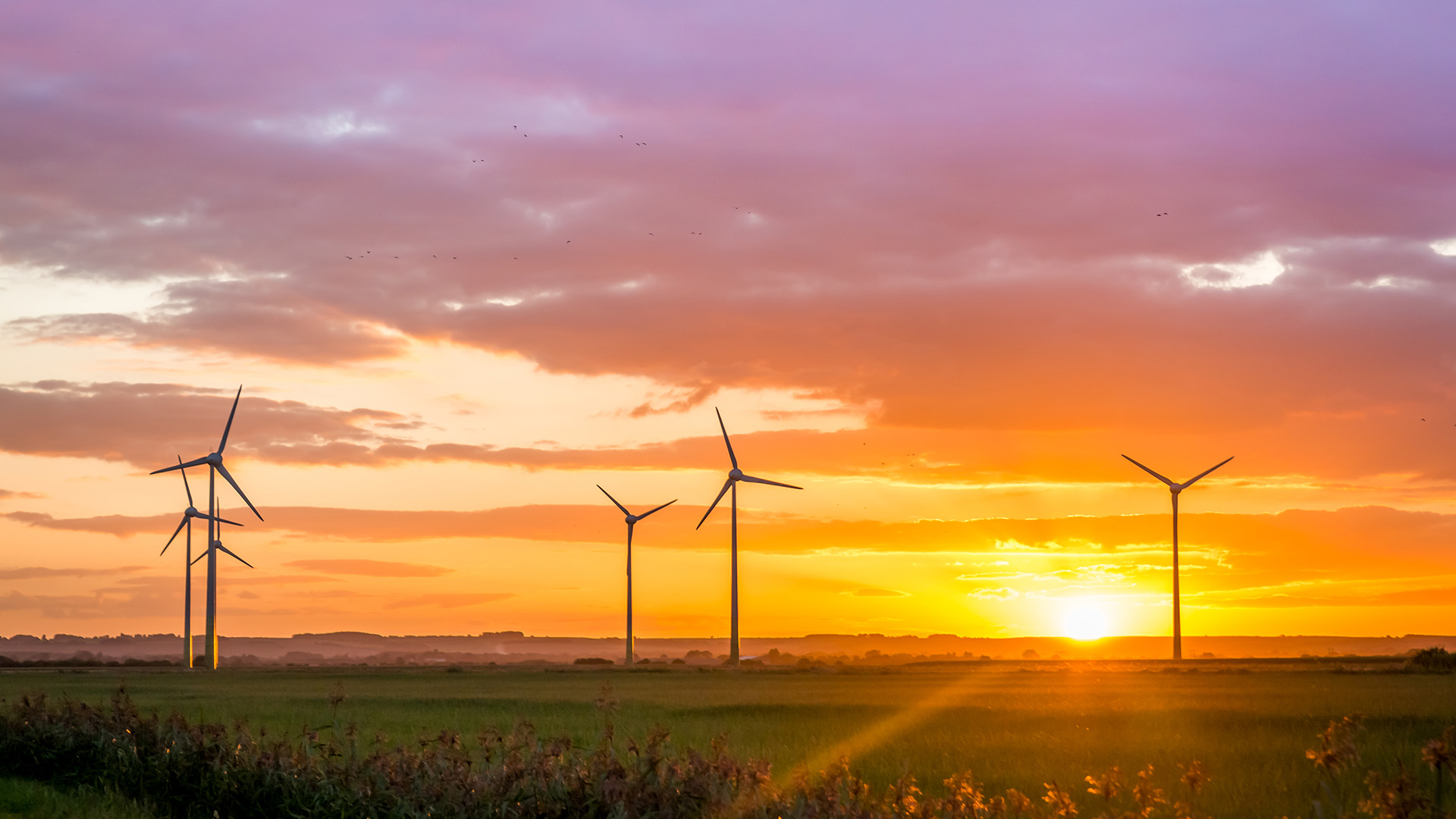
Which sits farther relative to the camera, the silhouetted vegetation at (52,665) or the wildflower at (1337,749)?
the silhouetted vegetation at (52,665)

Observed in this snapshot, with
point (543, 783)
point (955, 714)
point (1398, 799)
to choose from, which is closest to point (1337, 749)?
point (1398, 799)

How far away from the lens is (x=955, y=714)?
158ft

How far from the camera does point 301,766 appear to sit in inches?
854

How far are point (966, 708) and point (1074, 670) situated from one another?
53.5 m

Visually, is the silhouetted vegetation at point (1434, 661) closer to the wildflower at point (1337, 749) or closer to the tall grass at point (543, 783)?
the tall grass at point (543, 783)

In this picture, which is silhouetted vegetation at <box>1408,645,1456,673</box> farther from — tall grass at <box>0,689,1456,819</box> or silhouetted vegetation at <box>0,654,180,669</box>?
silhouetted vegetation at <box>0,654,180,669</box>

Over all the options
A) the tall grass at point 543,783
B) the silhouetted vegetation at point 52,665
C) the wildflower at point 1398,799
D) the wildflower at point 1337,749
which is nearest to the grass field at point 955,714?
the tall grass at point 543,783

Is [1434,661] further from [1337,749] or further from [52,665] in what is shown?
[52,665]

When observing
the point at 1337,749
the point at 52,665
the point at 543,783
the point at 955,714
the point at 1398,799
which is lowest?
the point at 52,665

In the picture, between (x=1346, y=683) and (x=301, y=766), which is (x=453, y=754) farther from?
(x=1346, y=683)

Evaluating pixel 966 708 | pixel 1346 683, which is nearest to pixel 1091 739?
pixel 966 708

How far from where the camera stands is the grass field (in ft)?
95.6

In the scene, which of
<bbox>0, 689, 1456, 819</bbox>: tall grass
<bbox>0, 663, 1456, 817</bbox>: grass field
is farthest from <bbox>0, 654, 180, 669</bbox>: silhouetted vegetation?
<bbox>0, 689, 1456, 819</bbox>: tall grass

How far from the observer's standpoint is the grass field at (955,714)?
29.1 meters
